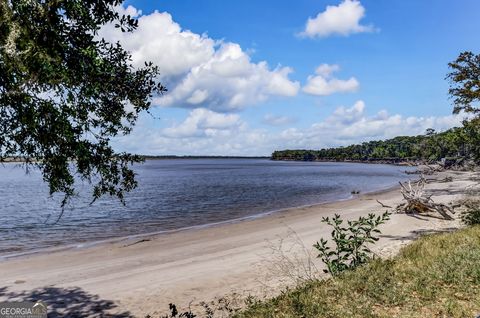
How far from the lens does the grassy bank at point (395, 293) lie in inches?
269

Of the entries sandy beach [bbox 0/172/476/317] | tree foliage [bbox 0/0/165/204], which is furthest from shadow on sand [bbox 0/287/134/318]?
tree foliage [bbox 0/0/165/204]

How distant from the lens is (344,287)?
26.0 feet

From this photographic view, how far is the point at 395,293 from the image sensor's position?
753 cm

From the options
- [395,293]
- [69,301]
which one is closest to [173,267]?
[69,301]

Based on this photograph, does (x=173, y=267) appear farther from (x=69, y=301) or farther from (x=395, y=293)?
(x=395, y=293)

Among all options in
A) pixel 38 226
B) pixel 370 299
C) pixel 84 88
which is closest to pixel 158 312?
pixel 370 299

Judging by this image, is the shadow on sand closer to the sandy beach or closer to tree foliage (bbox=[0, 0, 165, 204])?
the sandy beach

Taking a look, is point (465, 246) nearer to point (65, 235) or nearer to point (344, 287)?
point (344, 287)

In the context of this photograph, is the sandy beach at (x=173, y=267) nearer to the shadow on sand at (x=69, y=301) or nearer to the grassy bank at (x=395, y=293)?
the shadow on sand at (x=69, y=301)

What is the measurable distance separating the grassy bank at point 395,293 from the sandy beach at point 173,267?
195cm

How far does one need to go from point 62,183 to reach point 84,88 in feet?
5.99

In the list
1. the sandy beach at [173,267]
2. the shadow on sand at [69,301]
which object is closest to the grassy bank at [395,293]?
the sandy beach at [173,267]

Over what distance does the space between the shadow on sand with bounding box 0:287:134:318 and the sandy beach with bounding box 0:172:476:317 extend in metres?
0.03

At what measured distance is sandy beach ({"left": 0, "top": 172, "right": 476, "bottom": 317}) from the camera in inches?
495
